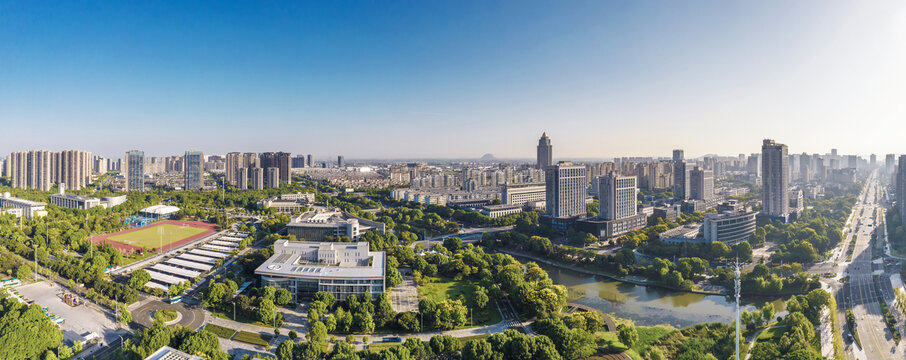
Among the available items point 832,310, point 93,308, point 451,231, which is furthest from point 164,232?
point 832,310

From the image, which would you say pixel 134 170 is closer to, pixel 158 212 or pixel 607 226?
pixel 158 212

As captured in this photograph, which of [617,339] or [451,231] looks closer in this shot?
[617,339]

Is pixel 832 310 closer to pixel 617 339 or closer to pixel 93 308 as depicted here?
pixel 617 339

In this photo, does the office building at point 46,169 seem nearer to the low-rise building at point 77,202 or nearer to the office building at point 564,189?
the low-rise building at point 77,202

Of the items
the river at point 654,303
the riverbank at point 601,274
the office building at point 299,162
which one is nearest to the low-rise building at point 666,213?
the riverbank at point 601,274

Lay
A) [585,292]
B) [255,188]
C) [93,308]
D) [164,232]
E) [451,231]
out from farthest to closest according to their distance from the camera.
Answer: [255,188], [451,231], [164,232], [585,292], [93,308]

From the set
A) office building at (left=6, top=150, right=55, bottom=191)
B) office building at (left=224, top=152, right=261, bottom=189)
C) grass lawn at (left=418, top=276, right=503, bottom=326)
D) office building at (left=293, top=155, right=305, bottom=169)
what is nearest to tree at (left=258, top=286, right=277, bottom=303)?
grass lawn at (left=418, top=276, right=503, bottom=326)
